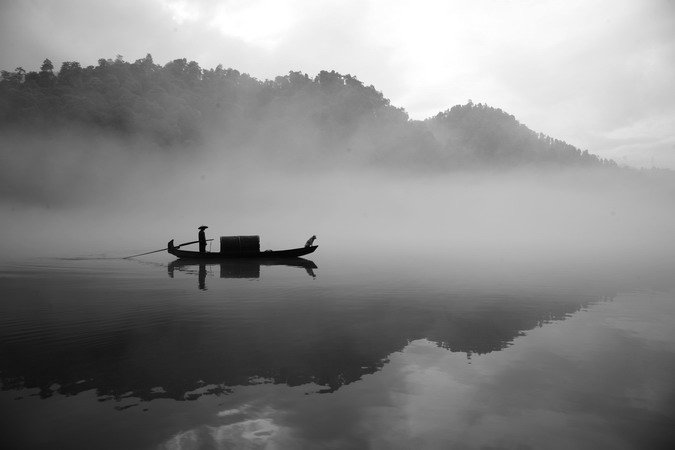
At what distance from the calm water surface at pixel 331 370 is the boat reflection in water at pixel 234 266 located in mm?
8131

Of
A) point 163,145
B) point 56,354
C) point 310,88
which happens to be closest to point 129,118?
point 163,145

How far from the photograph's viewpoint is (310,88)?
625 ft

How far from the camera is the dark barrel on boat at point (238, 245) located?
38281 millimetres

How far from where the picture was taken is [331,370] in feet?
37.5

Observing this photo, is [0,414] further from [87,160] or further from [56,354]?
[87,160]

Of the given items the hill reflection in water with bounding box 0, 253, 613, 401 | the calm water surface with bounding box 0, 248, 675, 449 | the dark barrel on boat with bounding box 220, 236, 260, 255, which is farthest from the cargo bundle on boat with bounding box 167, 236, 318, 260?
the calm water surface with bounding box 0, 248, 675, 449

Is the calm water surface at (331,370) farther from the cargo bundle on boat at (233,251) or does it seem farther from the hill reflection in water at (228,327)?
the cargo bundle on boat at (233,251)

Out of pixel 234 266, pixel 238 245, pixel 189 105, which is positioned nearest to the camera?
pixel 234 266

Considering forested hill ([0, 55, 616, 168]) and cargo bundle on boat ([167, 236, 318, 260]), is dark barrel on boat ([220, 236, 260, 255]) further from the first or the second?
forested hill ([0, 55, 616, 168])

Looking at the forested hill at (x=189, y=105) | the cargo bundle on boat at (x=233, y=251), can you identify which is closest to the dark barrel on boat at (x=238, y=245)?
the cargo bundle on boat at (x=233, y=251)

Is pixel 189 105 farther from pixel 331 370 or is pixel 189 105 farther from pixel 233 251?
pixel 331 370

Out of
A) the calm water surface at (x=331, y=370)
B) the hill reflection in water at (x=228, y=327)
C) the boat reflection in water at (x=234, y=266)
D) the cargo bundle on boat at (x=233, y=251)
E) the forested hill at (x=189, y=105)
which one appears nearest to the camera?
the calm water surface at (x=331, y=370)

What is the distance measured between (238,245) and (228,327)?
2365 centimetres

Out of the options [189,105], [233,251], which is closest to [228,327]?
[233,251]
